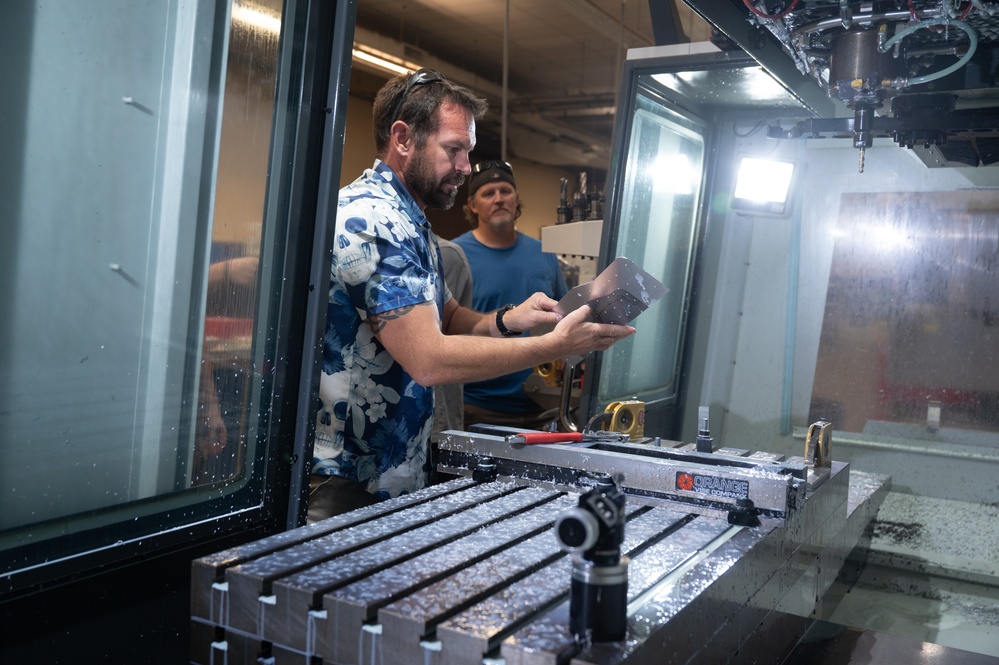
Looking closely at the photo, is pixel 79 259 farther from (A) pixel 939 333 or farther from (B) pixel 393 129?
(A) pixel 939 333

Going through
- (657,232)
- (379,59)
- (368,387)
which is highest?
(379,59)

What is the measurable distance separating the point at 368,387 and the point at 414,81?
1.96ft

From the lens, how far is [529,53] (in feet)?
23.4

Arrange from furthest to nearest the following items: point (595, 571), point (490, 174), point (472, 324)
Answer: point (490, 174)
point (472, 324)
point (595, 571)

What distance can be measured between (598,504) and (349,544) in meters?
0.35

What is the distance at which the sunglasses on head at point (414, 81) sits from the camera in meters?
1.65

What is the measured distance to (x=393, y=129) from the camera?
5.42 feet

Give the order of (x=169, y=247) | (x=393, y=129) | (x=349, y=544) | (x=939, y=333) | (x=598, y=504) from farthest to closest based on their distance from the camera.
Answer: (x=939, y=333)
(x=393, y=129)
(x=169, y=247)
(x=349, y=544)
(x=598, y=504)

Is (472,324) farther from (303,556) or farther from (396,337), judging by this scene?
(303,556)

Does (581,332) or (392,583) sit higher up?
(581,332)

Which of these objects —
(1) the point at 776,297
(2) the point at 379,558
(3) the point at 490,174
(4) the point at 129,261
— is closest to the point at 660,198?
(1) the point at 776,297

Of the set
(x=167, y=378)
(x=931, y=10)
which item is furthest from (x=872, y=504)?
(x=167, y=378)

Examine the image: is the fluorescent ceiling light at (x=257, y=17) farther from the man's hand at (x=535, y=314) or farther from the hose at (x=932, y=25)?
the hose at (x=932, y=25)

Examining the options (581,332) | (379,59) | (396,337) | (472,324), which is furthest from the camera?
(379,59)
